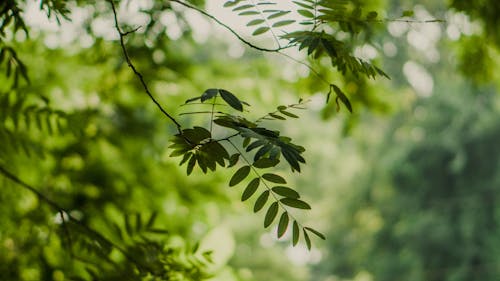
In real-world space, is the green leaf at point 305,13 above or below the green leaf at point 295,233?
above

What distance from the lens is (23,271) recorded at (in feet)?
4.79

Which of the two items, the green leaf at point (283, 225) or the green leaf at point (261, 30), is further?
the green leaf at point (261, 30)

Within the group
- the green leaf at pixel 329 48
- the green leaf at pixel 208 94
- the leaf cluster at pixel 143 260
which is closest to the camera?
the green leaf at pixel 208 94

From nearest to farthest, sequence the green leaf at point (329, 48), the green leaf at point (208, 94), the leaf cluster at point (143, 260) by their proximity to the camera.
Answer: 1. the green leaf at point (208, 94)
2. the green leaf at point (329, 48)
3. the leaf cluster at point (143, 260)

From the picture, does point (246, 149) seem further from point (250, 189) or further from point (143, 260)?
point (143, 260)

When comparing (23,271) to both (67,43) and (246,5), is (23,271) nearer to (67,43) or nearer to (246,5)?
(246,5)

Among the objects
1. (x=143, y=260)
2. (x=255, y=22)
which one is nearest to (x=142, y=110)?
(x=143, y=260)

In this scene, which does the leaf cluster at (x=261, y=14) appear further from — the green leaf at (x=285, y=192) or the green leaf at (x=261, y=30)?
the green leaf at (x=285, y=192)

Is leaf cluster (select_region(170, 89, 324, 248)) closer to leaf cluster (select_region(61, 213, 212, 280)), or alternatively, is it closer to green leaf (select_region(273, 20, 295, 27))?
green leaf (select_region(273, 20, 295, 27))

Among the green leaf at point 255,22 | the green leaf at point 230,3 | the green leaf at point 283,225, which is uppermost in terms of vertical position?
the green leaf at point 255,22

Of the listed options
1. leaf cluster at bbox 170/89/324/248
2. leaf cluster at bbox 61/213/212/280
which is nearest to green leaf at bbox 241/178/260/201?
leaf cluster at bbox 170/89/324/248

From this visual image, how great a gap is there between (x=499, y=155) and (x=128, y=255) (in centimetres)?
1292

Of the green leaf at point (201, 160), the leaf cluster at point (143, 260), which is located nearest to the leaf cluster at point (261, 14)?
the green leaf at point (201, 160)

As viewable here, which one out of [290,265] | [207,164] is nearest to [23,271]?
[207,164]
